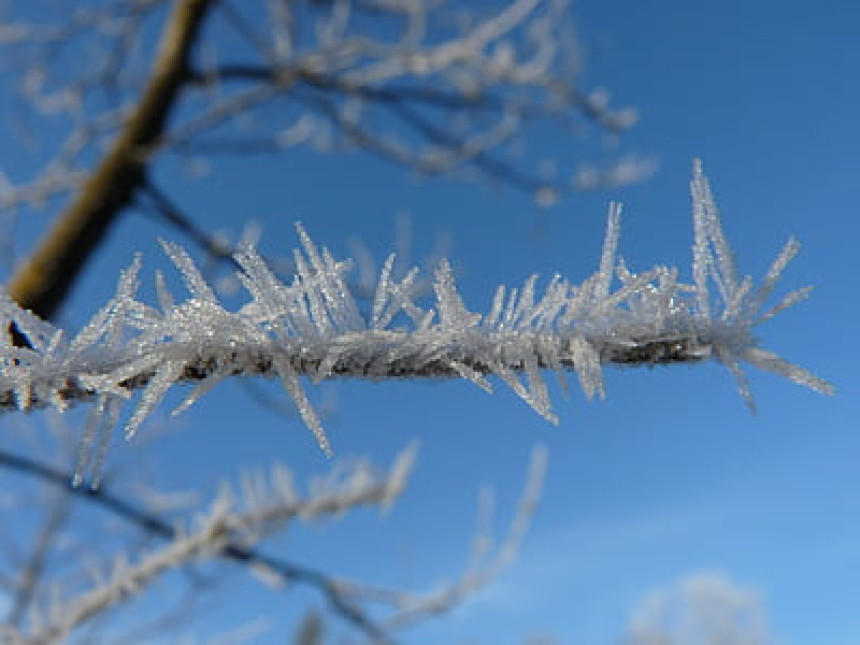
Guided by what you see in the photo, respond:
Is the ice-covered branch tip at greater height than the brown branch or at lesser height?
lesser

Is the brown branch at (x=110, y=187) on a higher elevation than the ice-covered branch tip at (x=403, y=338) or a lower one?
higher

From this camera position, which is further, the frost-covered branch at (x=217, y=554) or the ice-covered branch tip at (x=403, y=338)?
the frost-covered branch at (x=217, y=554)

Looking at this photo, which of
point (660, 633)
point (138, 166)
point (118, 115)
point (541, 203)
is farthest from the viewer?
point (660, 633)

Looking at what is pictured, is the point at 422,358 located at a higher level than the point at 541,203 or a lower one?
lower

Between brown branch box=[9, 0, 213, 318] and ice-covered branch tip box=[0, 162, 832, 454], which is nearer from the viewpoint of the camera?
ice-covered branch tip box=[0, 162, 832, 454]

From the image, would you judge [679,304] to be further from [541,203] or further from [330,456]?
[541,203]

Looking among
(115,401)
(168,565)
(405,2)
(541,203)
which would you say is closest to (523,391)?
(115,401)
